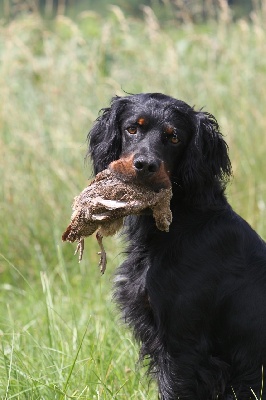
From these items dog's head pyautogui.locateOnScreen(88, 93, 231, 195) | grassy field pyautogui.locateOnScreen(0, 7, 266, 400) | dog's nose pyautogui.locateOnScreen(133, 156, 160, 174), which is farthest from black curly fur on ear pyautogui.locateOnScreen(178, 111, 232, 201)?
grassy field pyautogui.locateOnScreen(0, 7, 266, 400)

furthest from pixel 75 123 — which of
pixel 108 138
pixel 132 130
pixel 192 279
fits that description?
pixel 192 279

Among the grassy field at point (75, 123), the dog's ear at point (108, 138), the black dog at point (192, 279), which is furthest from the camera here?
the grassy field at point (75, 123)

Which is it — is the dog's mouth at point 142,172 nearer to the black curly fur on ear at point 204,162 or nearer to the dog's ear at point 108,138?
the black curly fur on ear at point 204,162

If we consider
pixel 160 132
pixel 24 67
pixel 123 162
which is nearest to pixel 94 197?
pixel 123 162

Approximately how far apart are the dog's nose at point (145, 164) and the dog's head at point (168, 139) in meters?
0.16

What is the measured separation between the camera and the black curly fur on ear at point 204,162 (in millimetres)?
3506

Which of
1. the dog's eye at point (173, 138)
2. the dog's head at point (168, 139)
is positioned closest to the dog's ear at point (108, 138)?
the dog's head at point (168, 139)

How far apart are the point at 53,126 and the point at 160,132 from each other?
10.7 ft

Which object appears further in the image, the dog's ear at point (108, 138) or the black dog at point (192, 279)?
the dog's ear at point (108, 138)

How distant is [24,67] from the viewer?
723 cm

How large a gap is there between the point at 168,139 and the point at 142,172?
42cm

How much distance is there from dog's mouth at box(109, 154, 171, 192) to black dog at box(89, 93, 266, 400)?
0.02 meters

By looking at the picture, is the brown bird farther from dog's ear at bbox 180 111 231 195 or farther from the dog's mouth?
dog's ear at bbox 180 111 231 195

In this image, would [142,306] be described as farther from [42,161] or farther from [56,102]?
[56,102]
